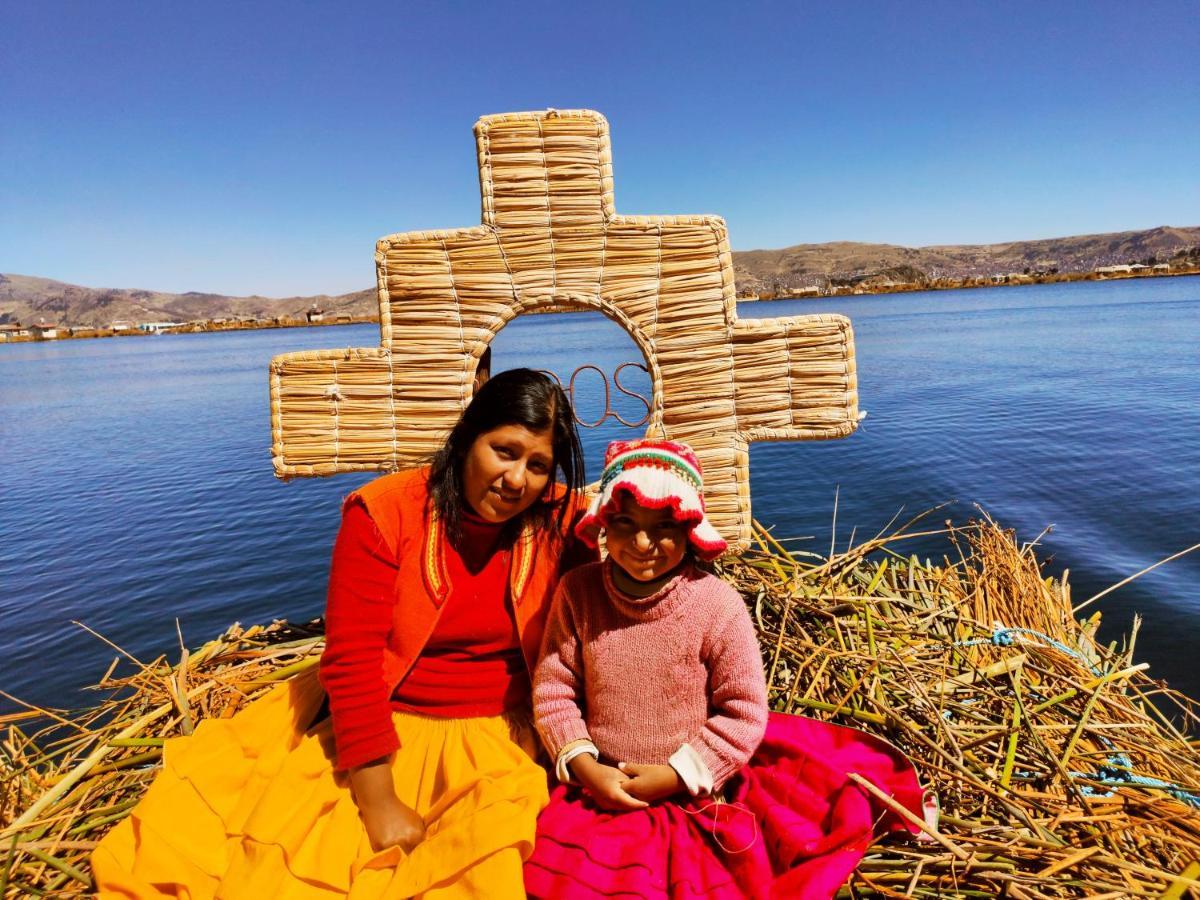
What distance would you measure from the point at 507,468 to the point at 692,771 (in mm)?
1159

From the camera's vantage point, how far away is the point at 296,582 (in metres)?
9.78

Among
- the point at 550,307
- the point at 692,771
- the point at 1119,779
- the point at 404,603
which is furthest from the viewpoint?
the point at 550,307

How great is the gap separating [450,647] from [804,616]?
73.5 inches

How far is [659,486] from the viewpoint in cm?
204

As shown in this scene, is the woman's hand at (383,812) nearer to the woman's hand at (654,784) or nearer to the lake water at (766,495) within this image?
the woman's hand at (654,784)

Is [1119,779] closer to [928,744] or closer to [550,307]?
[928,744]

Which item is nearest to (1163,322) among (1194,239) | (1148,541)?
(1148,541)

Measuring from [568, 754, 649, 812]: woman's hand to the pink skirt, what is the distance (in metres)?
0.03

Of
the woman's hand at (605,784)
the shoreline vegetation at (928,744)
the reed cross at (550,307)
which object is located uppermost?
the reed cross at (550,307)

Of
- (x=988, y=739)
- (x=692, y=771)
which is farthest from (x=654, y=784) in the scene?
(x=988, y=739)

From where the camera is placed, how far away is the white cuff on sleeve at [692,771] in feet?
6.61

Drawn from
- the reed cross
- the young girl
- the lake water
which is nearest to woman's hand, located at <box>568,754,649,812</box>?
the young girl

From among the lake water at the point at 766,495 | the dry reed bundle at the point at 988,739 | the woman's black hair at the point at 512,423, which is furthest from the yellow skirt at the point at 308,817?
the lake water at the point at 766,495

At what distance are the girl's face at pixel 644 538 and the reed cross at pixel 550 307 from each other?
0.95 meters
